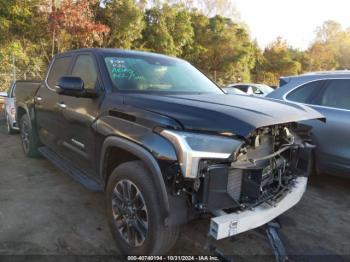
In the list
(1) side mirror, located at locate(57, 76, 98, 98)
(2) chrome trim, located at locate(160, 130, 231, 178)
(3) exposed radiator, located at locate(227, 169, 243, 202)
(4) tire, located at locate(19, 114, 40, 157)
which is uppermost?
(1) side mirror, located at locate(57, 76, 98, 98)

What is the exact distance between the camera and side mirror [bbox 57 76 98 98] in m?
3.13

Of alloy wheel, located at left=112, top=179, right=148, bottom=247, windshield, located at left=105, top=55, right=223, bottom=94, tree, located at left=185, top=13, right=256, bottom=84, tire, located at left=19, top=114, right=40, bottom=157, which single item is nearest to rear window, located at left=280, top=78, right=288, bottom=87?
windshield, located at left=105, top=55, right=223, bottom=94

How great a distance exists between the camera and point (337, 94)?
439 cm

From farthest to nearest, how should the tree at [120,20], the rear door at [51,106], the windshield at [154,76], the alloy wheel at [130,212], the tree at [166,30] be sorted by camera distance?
the tree at [166,30]
the tree at [120,20]
the rear door at [51,106]
the windshield at [154,76]
the alloy wheel at [130,212]

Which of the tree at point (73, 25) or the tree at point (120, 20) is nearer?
the tree at point (73, 25)

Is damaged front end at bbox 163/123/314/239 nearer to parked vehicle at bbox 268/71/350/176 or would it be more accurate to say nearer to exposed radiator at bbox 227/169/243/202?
exposed radiator at bbox 227/169/243/202

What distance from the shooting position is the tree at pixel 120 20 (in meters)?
17.3

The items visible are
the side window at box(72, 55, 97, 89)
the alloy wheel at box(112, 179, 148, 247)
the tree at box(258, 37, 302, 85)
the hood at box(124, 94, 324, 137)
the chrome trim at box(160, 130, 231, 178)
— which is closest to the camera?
the chrome trim at box(160, 130, 231, 178)

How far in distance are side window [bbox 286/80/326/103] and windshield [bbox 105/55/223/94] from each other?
1500 millimetres

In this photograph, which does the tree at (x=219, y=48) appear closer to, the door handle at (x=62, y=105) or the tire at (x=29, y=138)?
the tire at (x=29, y=138)

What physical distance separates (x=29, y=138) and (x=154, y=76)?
2.85m

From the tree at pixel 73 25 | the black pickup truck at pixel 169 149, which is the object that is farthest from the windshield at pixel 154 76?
the tree at pixel 73 25

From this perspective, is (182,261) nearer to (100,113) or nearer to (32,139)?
(100,113)

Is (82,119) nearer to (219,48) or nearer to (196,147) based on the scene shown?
(196,147)
